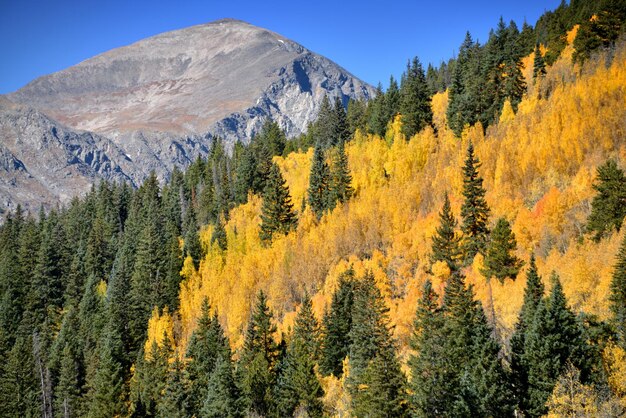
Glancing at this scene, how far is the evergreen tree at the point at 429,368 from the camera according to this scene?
31500 millimetres

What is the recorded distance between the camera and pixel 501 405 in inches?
1253

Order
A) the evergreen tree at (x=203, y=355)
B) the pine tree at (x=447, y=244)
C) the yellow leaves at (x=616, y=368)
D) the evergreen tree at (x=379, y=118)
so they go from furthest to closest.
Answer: the evergreen tree at (x=379, y=118)
the pine tree at (x=447, y=244)
the evergreen tree at (x=203, y=355)
the yellow leaves at (x=616, y=368)

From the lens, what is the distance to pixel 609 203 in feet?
143

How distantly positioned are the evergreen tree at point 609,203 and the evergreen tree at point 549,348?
48.1 ft

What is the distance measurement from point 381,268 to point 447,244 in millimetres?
8617

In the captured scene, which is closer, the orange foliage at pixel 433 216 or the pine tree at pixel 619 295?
the pine tree at pixel 619 295

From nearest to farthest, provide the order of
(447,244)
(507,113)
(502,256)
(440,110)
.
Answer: (502,256) < (447,244) < (507,113) < (440,110)

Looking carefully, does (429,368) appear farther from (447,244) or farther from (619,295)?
(447,244)

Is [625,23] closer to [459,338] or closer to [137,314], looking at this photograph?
[459,338]

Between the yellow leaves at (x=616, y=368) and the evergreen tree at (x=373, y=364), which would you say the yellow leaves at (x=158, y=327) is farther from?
the yellow leaves at (x=616, y=368)

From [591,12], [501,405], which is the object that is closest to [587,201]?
[501,405]

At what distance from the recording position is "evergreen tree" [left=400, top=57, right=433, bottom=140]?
7912 cm

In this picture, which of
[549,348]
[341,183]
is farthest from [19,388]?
[549,348]

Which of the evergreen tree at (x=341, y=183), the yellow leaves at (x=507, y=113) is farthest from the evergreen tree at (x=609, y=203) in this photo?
the evergreen tree at (x=341, y=183)
